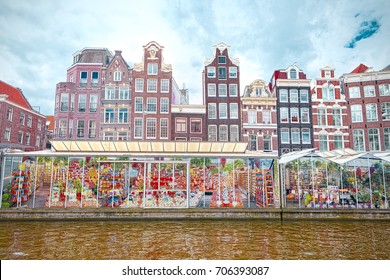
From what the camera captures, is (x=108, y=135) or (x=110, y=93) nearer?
(x=108, y=135)

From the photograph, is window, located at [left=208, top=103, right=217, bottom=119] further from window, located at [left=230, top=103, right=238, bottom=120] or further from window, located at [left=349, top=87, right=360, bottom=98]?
window, located at [left=349, top=87, right=360, bottom=98]

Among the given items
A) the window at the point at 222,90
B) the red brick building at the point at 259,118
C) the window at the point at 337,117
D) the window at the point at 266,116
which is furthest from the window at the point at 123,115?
the window at the point at 337,117

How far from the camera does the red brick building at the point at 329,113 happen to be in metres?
31.3

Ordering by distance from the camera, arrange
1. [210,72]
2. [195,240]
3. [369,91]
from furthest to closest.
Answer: [210,72] → [369,91] → [195,240]

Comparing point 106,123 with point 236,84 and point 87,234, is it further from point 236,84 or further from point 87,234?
point 87,234

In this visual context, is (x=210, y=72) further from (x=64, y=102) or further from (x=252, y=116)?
(x=64, y=102)

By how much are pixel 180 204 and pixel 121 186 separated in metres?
3.64

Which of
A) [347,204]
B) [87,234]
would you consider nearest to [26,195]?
[87,234]

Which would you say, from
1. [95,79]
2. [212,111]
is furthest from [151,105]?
[95,79]

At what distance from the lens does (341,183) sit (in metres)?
16.4

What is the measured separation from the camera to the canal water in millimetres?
8641

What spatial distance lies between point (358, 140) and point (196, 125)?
18.8 metres

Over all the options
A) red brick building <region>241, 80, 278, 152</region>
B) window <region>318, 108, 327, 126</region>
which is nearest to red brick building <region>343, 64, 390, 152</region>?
window <region>318, 108, 327, 126</region>

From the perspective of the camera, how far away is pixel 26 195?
15453mm
